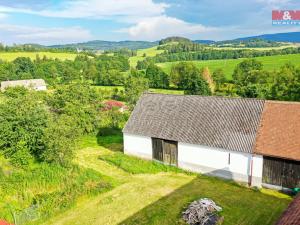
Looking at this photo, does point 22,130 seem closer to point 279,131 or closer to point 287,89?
point 279,131

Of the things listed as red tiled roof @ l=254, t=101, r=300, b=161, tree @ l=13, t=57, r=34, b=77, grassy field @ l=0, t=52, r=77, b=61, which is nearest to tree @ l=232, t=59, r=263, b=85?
red tiled roof @ l=254, t=101, r=300, b=161

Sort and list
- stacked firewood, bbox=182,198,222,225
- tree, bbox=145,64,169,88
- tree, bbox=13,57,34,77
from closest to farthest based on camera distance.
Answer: stacked firewood, bbox=182,198,222,225
tree, bbox=145,64,169,88
tree, bbox=13,57,34,77

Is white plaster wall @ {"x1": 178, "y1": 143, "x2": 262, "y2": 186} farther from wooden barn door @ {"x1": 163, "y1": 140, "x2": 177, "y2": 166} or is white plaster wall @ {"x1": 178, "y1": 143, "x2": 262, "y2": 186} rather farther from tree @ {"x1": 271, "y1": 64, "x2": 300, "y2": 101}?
tree @ {"x1": 271, "y1": 64, "x2": 300, "y2": 101}

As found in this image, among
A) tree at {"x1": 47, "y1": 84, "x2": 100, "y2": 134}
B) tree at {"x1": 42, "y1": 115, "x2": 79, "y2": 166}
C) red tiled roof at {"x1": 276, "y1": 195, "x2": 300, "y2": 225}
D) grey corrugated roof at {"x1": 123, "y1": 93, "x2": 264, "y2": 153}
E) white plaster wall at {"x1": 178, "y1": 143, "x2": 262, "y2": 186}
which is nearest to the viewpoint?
red tiled roof at {"x1": 276, "y1": 195, "x2": 300, "y2": 225}

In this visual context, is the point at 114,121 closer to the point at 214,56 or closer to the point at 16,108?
the point at 16,108

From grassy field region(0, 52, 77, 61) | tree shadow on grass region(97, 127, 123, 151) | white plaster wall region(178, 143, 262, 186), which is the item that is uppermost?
grassy field region(0, 52, 77, 61)

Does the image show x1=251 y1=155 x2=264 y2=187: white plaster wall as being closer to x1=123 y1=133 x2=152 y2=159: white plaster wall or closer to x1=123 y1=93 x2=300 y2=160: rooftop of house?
x1=123 y1=93 x2=300 y2=160: rooftop of house

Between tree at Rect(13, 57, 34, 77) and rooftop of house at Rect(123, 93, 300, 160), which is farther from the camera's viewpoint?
tree at Rect(13, 57, 34, 77)

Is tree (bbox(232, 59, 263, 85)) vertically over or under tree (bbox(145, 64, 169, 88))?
over
